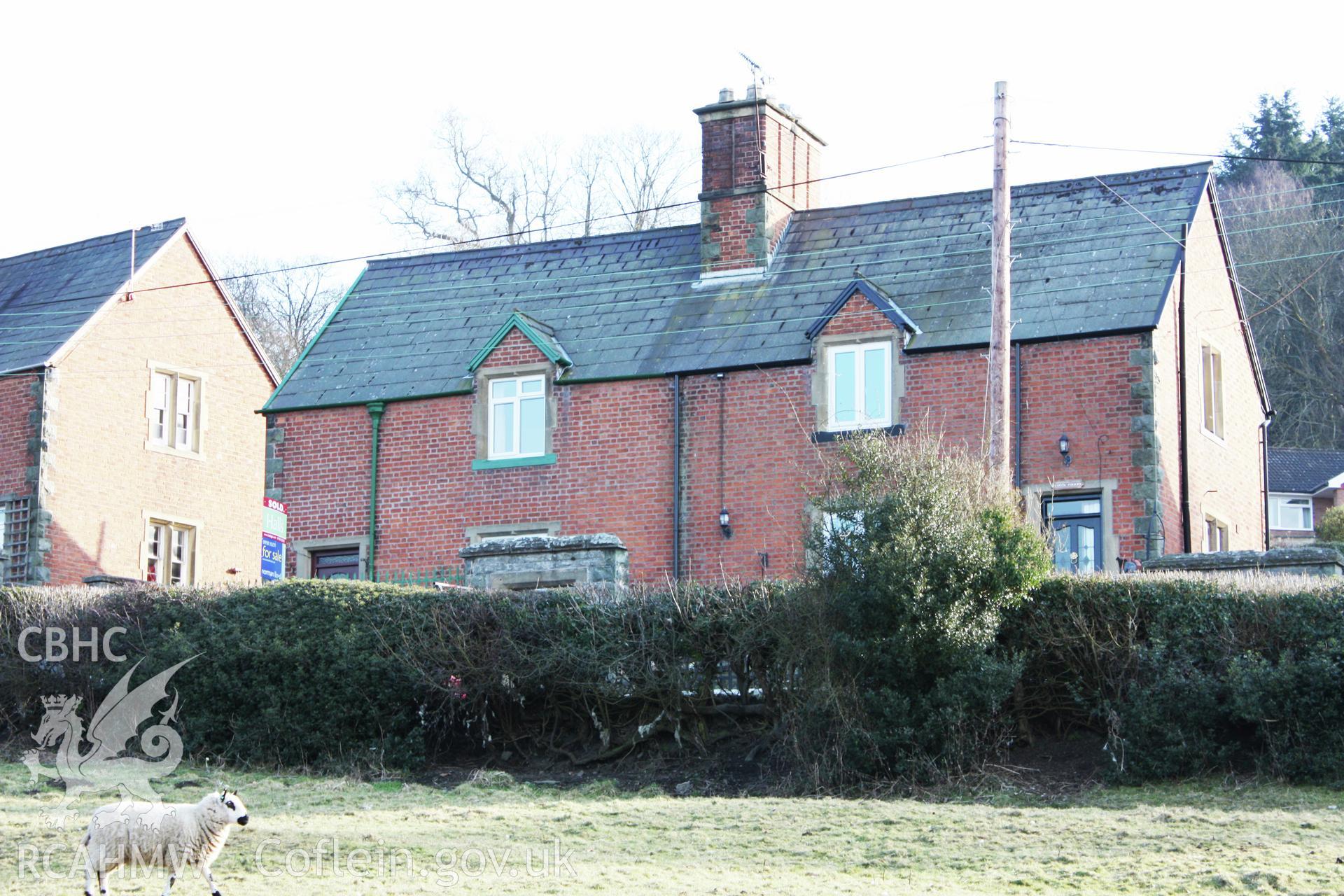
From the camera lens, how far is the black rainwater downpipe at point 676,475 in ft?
88.8

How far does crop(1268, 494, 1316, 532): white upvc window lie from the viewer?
Answer: 6112 cm

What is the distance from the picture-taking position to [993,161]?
2248cm

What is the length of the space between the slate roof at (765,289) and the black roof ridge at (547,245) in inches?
1.8

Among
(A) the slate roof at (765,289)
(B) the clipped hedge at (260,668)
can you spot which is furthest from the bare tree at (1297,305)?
(B) the clipped hedge at (260,668)

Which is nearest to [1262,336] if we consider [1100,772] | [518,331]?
[518,331]

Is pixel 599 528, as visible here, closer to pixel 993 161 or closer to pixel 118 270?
pixel 993 161

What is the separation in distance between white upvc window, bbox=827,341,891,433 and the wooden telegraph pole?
174 inches

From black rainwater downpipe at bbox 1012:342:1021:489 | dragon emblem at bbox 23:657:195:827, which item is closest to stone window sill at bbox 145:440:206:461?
dragon emblem at bbox 23:657:195:827

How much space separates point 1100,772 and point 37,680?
1187 centimetres

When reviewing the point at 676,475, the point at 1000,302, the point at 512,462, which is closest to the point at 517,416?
the point at 512,462

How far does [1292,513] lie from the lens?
61812 millimetres

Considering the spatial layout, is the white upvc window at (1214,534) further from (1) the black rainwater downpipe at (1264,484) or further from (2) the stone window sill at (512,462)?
(2) the stone window sill at (512,462)

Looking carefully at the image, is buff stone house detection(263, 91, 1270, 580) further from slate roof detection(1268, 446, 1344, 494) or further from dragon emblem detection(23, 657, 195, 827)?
slate roof detection(1268, 446, 1344, 494)

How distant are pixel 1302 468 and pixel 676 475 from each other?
3774cm
